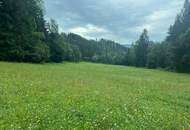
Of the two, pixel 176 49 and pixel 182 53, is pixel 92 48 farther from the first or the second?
pixel 182 53

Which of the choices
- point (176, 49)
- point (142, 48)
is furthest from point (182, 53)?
point (142, 48)

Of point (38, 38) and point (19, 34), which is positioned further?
point (38, 38)

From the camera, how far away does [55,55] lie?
6800cm

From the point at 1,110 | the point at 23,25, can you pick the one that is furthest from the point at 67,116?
the point at 23,25

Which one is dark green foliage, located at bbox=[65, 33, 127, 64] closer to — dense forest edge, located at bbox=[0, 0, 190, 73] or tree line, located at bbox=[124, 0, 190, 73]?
tree line, located at bbox=[124, 0, 190, 73]

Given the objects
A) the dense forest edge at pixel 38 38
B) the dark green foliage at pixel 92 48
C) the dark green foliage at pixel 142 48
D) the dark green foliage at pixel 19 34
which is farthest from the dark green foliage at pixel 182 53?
the dark green foliage at pixel 92 48

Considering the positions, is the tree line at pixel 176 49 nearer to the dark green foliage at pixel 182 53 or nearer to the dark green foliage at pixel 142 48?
the dark green foliage at pixel 182 53

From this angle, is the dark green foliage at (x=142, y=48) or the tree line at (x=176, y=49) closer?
the tree line at (x=176, y=49)

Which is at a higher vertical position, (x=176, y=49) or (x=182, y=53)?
(x=176, y=49)

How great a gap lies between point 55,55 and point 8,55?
2666 centimetres

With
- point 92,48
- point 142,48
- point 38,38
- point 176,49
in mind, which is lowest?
point 176,49

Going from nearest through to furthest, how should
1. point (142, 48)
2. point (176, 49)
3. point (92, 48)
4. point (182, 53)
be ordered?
point (182, 53) → point (176, 49) → point (142, 48) → point (92, 48)

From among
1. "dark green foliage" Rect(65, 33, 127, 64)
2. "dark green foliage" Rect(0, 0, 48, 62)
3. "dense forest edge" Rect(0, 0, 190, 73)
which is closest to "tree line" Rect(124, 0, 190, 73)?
"dense forest edge" Rect(0, 0, 190, 73)

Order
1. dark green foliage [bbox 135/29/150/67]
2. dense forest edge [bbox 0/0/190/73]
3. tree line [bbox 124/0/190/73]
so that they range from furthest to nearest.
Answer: dark green foliage [bbox 135/29/150/67]
tree line [bbox 124/0/190/73]
dense forest edge [bbox 0/0/190/73]
